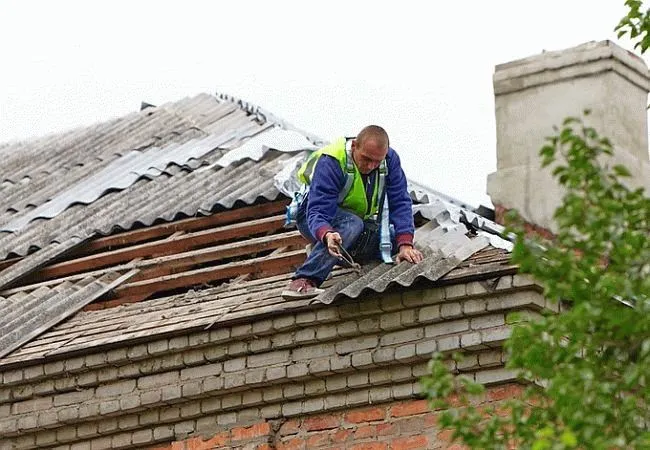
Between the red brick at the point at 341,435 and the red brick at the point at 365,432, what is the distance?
0.18 ft

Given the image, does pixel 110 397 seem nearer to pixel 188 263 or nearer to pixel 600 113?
pixel 188 263

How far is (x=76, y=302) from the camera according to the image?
47.7ft

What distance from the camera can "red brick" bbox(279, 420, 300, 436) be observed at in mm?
12820

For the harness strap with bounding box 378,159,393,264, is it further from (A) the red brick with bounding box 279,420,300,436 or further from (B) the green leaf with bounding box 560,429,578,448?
(B) the green leaf with bounding box 560,429,578,448

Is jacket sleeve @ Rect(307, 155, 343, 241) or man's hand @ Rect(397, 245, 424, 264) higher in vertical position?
jacket sleeve @ Rect(307, 155, 343, 241)

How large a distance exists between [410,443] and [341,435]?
52cm

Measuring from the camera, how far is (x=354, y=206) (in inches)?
503

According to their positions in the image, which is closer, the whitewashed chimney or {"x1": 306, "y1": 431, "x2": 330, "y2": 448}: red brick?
{"x1": 306, "y1": 431, "x2": 330, "y2": 448}: red brick

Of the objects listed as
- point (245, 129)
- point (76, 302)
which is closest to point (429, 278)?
point (76, 302)

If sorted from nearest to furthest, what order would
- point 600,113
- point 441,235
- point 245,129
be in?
point 441,235
point 600,113
point 245,129

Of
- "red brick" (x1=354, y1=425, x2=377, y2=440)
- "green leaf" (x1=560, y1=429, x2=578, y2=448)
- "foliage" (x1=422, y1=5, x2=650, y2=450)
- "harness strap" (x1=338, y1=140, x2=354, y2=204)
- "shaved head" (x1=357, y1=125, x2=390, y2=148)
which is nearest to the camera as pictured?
"green leaf" (x1=560, y1=429, x2=578, y2=448)

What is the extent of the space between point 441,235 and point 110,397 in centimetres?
253

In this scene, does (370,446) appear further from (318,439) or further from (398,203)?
(398,203)

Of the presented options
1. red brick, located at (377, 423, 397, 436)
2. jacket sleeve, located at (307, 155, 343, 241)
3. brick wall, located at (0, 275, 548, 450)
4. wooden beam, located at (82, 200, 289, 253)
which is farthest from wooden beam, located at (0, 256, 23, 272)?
red brick, located at (377, 423, 397, 436)
